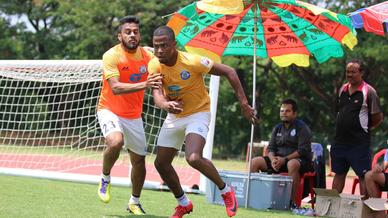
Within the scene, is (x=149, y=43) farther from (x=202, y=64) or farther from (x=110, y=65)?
(x=202, y=64)

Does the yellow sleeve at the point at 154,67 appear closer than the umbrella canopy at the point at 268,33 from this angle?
Yes

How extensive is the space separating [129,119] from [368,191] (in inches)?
124

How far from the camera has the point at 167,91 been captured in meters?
7.01

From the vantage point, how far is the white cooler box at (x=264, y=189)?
30.3 ft

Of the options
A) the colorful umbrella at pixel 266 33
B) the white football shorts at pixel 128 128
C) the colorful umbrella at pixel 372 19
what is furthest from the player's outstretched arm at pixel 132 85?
the colorful umbrella at pixel 372 19

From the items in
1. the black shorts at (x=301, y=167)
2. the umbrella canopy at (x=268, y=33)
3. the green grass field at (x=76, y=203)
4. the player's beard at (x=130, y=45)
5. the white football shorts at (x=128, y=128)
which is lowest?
the green grass field at (x=76, y=203)

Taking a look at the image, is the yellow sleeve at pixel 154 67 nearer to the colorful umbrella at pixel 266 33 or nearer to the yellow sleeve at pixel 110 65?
the yellow sleeve at pixel 110 65

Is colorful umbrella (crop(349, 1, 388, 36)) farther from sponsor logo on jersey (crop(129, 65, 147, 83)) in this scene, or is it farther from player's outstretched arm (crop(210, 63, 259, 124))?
sponsor logo on jersey (crop(129, 65, 147, 83))

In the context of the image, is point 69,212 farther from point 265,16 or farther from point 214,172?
point 265,16

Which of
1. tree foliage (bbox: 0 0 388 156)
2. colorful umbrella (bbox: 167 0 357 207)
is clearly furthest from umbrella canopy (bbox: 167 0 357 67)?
tree foliage (bbox: 0 0 388 156)

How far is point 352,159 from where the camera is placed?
8.93 meters

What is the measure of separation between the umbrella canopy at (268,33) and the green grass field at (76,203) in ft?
7.33

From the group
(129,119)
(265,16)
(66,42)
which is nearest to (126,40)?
(129,119)

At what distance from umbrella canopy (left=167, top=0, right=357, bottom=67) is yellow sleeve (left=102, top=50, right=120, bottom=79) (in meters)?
1.60
